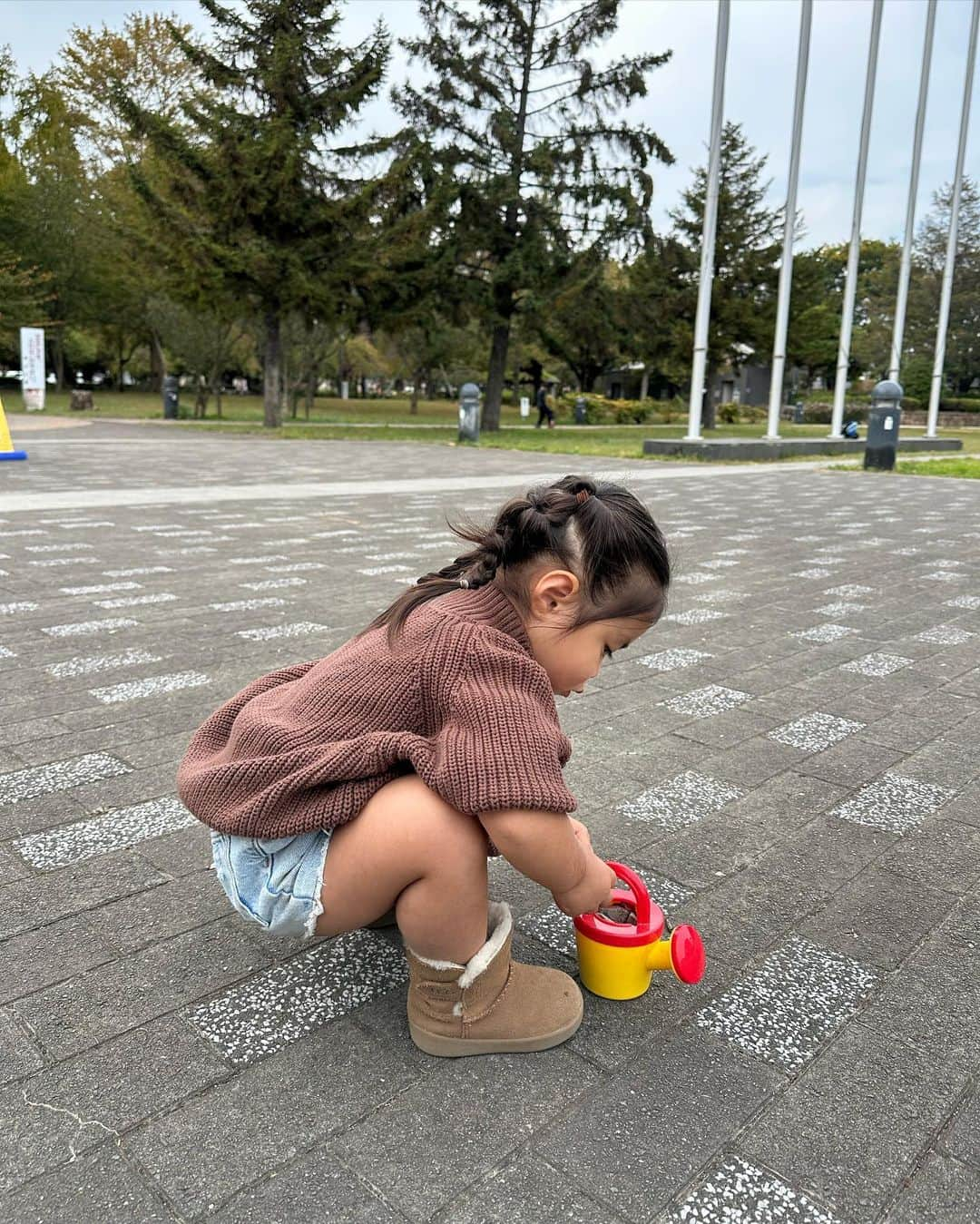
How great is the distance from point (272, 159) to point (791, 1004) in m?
23.0

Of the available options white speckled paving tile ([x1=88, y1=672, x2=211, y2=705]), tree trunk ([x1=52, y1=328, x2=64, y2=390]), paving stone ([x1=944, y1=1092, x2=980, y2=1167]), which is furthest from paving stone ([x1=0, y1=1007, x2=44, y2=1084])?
tree trunk ([x1=52, y1=328, x2=64, y2=390])

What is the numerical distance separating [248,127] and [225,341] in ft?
22.2

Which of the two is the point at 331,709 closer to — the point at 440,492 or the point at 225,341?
the point at 440,492

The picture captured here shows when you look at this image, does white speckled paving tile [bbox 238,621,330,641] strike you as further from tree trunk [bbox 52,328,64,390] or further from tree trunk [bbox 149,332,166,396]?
tree trunk [bbox 52,328,64,390]

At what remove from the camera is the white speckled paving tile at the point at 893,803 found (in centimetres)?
262

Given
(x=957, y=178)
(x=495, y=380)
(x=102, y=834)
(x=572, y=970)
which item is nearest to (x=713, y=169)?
(x=495, y=380)

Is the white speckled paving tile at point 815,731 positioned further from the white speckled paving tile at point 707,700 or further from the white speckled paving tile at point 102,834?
the white speckled paving tile at point 102,834

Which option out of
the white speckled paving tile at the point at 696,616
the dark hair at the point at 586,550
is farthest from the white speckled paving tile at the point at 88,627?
the dark hair at the point at 586,550

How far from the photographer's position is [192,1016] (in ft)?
5.70

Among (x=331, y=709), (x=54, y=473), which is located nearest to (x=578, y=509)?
(x=331, y=709)

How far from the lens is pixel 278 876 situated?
1.62 m

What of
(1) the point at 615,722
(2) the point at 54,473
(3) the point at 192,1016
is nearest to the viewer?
(3) the point at 192,1016

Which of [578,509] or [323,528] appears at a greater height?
→ [578,509]

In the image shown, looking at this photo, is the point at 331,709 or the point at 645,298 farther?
the point at 645,298
